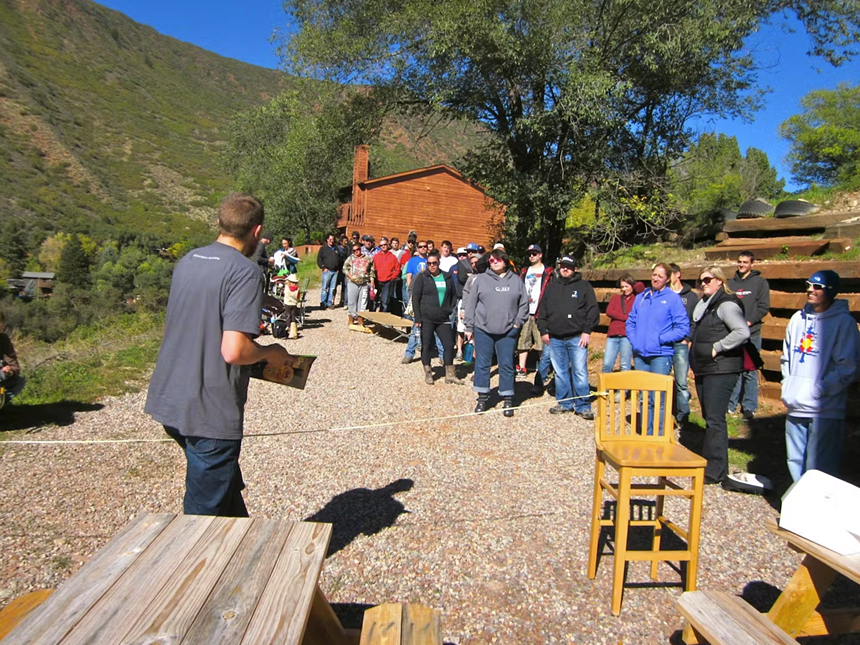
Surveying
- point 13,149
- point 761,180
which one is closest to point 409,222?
point 761,180

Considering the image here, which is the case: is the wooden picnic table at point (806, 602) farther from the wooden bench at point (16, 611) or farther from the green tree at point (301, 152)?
the green tree at point (301, 152)

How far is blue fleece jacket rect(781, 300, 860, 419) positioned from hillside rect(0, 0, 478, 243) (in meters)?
30.9

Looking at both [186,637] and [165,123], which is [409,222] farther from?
[165,123]

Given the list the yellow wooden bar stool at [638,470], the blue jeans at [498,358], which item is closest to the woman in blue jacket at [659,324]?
the blue jeans at [498,358]

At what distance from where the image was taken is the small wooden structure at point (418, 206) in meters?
34.8

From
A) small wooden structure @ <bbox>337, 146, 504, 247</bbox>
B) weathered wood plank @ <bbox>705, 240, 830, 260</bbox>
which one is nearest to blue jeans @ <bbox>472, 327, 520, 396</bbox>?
weathered wood plank @ <bbox>705, 240, 830, 260</bbox>

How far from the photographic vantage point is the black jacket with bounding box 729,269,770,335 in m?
7.44

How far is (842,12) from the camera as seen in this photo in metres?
14.9

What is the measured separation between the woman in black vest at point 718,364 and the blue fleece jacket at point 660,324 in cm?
98

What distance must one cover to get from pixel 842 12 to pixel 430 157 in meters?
105

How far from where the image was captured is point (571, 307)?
281 inches

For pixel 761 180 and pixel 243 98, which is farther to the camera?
pixel 243 98

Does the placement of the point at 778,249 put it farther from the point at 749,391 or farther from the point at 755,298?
the point at 749,391

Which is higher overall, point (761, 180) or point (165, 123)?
point (165, 123)
